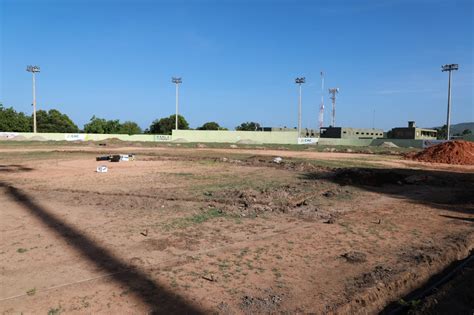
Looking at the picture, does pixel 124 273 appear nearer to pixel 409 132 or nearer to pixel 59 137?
pixel 59 137

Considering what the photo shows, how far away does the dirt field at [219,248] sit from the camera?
4.92m

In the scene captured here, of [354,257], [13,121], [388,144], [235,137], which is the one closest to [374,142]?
[388,144]

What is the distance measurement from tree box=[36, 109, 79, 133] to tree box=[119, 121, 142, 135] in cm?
1389

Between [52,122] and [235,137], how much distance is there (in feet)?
195

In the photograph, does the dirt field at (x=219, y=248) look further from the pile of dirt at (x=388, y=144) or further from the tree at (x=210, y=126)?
the tree at (x=210, y=126)

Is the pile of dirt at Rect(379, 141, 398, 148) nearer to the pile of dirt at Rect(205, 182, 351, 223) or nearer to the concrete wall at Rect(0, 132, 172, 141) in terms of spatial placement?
the concrete wall at Rect(0, 132, 172, 141)

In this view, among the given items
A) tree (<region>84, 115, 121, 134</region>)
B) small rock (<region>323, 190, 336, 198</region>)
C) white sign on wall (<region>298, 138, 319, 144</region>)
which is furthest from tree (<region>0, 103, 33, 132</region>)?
small rock (<region>323, 190, 336, 198</region>)

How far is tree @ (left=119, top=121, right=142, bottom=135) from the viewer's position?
115269mm

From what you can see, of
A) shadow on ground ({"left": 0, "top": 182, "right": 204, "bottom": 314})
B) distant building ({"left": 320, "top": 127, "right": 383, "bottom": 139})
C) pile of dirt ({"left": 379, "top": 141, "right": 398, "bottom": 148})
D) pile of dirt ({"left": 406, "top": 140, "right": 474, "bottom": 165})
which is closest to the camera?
shadow on ground ({"left": 0, "top": 182, "right": 204, "bottom": 314})

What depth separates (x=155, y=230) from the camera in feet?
26.7

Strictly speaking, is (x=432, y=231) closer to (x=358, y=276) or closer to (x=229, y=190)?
(x=358, y=276)

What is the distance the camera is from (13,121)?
93375 mm

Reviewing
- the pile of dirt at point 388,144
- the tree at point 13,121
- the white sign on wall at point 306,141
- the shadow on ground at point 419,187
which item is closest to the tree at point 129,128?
the tree at point 13,121

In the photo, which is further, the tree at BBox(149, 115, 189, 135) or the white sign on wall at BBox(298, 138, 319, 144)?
the tree at BBox(149, 115, 189, 135)
